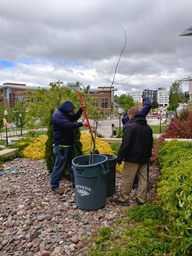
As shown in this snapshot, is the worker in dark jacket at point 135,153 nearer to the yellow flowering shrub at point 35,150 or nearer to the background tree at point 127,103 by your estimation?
the yellow flowering shrub at point 35,150

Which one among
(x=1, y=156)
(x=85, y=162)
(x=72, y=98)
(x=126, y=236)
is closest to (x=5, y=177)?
(x=1, y=156)

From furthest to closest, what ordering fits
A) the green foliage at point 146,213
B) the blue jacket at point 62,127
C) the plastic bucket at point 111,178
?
1. the plastic bucket at point 111,178
2. the blue jacket at point 62,127
3. the green foliage at point 146,213

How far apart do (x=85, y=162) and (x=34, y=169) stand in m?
2.38

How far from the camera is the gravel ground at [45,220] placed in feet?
8.75

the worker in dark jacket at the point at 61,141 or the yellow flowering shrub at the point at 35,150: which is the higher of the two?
the worker in dark jacket at the point at 61,141

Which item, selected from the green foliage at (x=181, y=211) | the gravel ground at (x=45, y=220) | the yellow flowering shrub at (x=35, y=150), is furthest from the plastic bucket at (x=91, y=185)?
the yellow flowering shrub at (x=35, y=150)

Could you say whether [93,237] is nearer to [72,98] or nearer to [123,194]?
[123,194]

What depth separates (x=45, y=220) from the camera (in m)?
3.25

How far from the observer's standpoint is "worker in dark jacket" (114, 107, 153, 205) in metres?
3.51

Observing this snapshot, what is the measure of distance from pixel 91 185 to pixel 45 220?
81 cm


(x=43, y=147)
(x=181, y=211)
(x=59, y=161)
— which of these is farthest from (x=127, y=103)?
(x=181, y=211)

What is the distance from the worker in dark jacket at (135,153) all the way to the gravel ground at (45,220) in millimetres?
261

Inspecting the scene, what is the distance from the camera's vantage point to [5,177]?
539cm

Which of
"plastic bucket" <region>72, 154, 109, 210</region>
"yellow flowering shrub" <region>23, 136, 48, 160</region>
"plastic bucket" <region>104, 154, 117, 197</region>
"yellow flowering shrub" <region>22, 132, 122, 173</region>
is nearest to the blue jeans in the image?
"plastic bucket" <region>72, 154, 109, 210</region>
